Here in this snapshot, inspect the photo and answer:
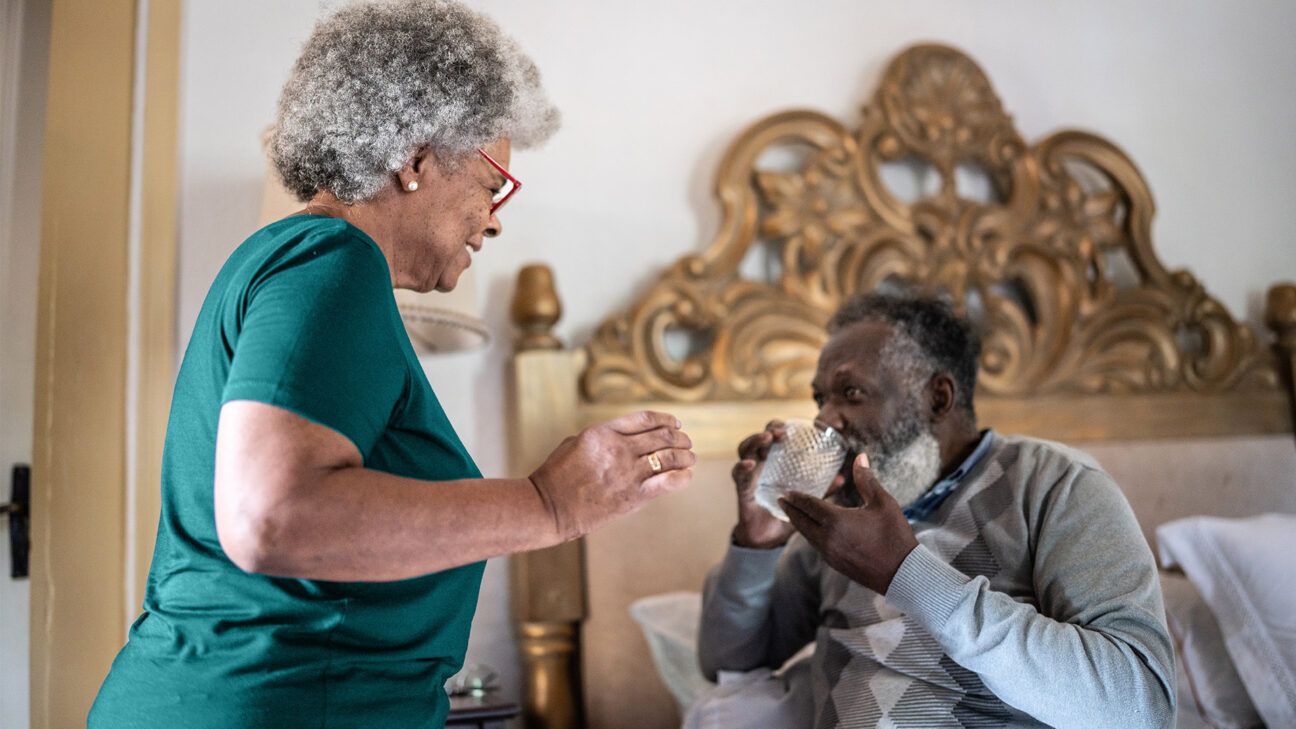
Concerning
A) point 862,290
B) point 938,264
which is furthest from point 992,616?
point 938,264

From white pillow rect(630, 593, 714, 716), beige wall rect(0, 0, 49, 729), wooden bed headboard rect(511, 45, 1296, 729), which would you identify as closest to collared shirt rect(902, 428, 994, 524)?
white pillow rect(630, 593, 714, 716)

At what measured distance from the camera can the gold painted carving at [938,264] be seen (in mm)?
2199

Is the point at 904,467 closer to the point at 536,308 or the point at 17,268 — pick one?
the point at 536,308

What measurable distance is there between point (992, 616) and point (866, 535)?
162 millimetres

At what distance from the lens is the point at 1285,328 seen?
2.56 meters

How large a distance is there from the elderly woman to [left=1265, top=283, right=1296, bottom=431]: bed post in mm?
2234

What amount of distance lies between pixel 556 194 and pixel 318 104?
50.5 inches

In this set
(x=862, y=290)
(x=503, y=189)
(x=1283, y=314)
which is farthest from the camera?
(x=1283, y=314)

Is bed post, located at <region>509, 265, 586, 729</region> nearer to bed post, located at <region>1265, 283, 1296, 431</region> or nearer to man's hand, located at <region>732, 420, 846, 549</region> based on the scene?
man's hand, located at <region>732, 420, 846, 549</region>

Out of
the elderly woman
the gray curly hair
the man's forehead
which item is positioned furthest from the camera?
the man's forehead

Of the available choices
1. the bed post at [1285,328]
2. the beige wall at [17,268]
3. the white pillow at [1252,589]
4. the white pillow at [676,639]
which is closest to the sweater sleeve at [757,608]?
the white pillow at [676,639]

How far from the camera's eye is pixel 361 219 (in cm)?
96

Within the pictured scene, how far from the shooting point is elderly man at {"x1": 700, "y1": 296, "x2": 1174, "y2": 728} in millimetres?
1169

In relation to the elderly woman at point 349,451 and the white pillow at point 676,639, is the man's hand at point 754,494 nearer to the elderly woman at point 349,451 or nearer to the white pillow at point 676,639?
the white pillow at point 676,639
